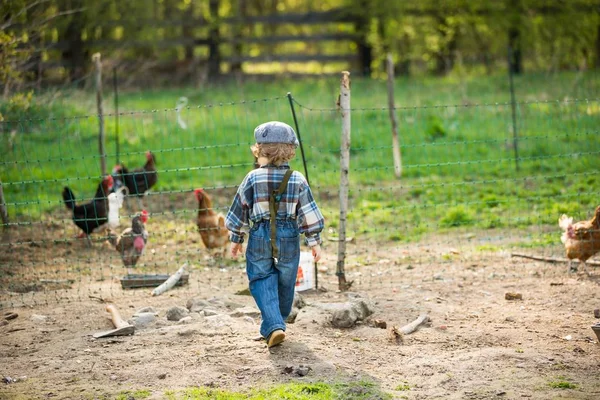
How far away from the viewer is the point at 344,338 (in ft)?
20.0

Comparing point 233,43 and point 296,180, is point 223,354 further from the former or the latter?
point 233,43

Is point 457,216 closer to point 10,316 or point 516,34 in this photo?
point 10,316

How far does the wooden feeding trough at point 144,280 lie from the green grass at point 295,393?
2.84 metres

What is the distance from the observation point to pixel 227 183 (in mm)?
12148

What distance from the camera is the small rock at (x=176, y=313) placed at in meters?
6.54

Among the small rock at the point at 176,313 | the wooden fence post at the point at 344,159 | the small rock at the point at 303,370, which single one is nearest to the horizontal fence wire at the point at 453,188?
the wooden fence post at the point at 344,159

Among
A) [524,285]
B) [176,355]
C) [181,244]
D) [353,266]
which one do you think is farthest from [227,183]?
[176,355]

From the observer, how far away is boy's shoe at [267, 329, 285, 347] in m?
5.58

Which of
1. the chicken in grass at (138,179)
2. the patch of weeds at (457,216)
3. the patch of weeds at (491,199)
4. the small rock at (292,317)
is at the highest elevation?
the chicken in grass at (138,179)

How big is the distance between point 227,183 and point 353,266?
4.13 meters

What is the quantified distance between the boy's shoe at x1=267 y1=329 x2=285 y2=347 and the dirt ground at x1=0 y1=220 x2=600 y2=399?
8cm

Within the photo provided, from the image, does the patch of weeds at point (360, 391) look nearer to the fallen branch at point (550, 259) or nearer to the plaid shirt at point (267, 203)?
the plaid shirt at point (267, 203)

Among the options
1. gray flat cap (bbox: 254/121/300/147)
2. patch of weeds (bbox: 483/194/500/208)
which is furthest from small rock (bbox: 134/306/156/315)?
patch of weeds (bbox: 483/194/500/208)

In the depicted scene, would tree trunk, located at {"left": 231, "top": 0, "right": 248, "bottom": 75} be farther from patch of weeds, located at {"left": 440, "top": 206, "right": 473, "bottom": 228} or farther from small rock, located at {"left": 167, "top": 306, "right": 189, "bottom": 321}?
small rock, located at {"left": 167, "top": 306, "right": 189, "bottom": 321}
